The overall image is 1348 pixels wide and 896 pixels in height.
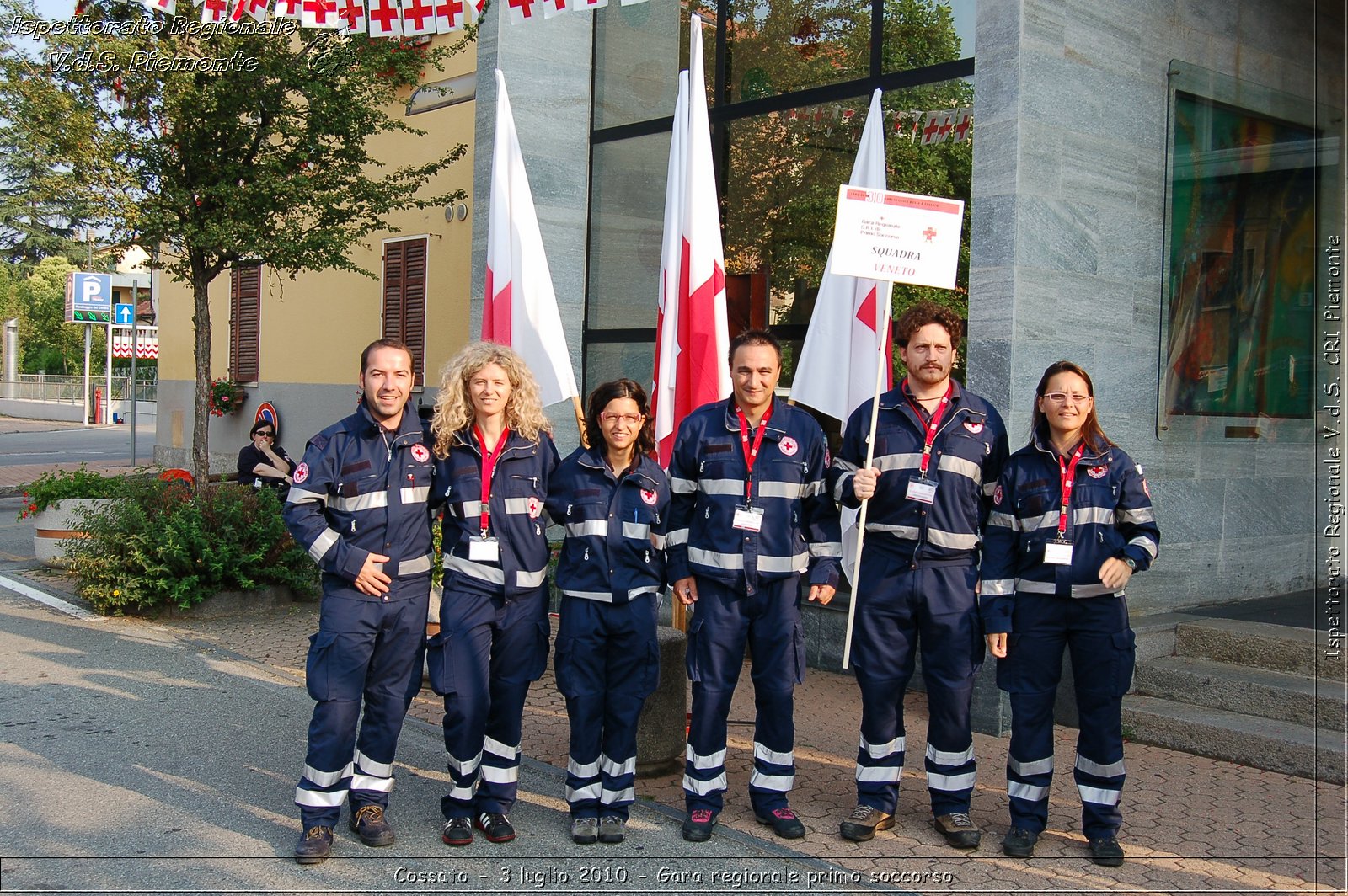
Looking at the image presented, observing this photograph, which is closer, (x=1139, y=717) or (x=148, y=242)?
(x=1139, y=717)

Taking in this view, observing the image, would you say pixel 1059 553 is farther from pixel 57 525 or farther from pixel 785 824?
pixel 57 525

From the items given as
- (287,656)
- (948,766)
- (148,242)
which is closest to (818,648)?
(948,766)

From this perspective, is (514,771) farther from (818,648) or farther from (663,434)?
(818,648)

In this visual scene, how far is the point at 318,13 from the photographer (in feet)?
27.6

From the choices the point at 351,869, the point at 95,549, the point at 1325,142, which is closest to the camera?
the point at 351,869

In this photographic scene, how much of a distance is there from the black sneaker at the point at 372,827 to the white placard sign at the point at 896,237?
10.0 ft

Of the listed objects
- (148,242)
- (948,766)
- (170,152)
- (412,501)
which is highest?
(170,152)

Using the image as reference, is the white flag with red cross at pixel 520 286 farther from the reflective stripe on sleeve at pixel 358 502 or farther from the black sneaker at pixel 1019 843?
the black sneaker at pixel 1019 843

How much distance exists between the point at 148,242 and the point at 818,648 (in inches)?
295

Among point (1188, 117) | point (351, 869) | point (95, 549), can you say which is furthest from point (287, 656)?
point (1188, 117)

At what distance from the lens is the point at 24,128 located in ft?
34.0

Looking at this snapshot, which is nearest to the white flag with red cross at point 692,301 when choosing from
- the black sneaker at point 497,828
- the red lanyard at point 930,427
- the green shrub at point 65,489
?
the red lanyard at point 930,427

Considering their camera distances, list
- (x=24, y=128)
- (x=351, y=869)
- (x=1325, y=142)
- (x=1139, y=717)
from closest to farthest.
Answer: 1. (x=351, y=869)
2. (x=1139, y=717)
3. (x=1325, y=142)
4. (x=24, y=128)

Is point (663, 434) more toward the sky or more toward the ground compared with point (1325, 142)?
more toward the ground
